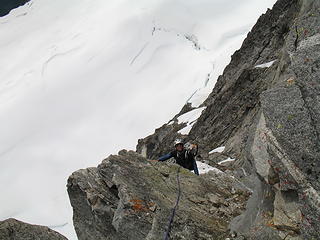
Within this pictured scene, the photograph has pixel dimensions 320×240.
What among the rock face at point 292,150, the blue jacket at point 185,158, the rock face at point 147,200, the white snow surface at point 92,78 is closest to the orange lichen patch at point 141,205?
the rock face at point 147,200

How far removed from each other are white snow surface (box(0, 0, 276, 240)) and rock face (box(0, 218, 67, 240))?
2064 inches

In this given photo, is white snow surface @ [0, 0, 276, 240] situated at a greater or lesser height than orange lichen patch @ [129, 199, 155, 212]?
greater

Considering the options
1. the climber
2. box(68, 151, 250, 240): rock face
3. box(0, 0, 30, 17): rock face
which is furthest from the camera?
box(0, 0, 30, 17): rock face

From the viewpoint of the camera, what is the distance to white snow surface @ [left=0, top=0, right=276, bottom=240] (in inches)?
3063

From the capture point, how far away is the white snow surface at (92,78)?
77.8 m

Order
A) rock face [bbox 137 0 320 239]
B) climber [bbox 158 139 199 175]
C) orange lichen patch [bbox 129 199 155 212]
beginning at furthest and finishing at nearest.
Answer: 1. climber [bbox 158 139 199 175]
2. orange lichen patch [bbox 129 199 155 212]
3. rock face [bbox 137 0 320 239]

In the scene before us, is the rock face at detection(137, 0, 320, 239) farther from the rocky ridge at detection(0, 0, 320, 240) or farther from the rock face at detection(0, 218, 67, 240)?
the rock face at detection(0, 218, 67, 240)

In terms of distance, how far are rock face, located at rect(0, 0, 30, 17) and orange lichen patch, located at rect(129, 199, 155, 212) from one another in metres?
138

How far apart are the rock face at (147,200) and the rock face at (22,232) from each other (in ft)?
2.21

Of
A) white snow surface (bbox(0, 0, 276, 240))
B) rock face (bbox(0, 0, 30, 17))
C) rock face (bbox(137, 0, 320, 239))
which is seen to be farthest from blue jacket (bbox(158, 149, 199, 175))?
rock face (bbox(0, 0, 30, 17))

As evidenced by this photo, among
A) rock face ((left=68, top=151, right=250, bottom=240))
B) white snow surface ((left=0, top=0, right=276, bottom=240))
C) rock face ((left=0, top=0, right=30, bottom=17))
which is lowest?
rock face ((left=68, top=151, right=250, bottom=240))

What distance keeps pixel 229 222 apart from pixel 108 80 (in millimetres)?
98461

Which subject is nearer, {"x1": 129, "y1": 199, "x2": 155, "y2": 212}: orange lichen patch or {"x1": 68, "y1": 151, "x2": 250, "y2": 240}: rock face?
{"x1": 68, "y1": 151, "x2": 250, "y2": 240}: rock face

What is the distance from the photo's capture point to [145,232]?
8242 mm
